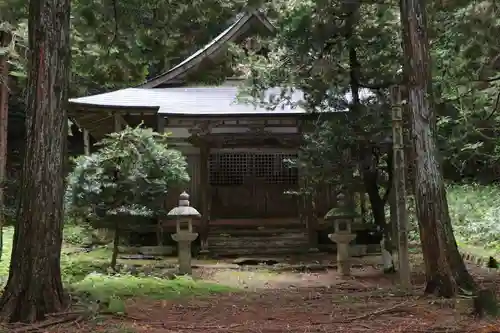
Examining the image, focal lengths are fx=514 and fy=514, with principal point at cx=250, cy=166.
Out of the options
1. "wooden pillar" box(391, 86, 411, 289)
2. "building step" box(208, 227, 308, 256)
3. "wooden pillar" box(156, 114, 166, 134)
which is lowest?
"building step" box(208, 227, 308, 256)

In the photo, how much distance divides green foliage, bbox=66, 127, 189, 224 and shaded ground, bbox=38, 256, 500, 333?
3235 millimetres

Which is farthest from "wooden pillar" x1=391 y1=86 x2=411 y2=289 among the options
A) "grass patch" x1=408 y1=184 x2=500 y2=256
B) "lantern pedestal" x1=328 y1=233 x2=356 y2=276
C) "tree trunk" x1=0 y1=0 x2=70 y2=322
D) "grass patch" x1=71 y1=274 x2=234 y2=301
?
"grass patch" x1=408 y1=184 x2=500 y2=256

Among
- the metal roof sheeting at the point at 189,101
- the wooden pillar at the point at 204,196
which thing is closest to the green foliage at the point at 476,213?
the metal roof sheeting at the point at 189,101

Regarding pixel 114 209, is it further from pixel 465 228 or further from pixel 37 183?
pixel 465 228

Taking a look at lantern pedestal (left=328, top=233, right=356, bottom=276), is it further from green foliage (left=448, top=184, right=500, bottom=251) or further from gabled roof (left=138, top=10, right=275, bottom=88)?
gabled roof (left=138, top=10, right=275, bottom=88)

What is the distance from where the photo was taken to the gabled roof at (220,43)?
1498 cm

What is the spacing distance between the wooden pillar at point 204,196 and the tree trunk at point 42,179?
26.7 ft

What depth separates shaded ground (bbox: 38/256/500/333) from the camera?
4734 mm

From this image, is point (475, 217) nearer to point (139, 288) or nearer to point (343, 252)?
point (343, 252)

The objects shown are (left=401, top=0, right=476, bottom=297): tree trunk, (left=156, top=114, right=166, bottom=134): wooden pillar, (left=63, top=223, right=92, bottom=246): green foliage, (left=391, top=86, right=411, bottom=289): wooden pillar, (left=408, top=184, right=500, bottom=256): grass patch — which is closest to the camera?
(left=401, top=0, right=476, bottom=297): tree trunk

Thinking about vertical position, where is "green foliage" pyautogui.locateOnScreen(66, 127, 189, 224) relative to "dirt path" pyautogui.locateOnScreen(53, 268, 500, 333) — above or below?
above

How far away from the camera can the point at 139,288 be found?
724 centimetres

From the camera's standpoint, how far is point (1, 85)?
38.2ft

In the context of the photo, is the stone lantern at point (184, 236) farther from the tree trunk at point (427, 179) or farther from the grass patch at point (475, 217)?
the grass patch at point (475, 217)
